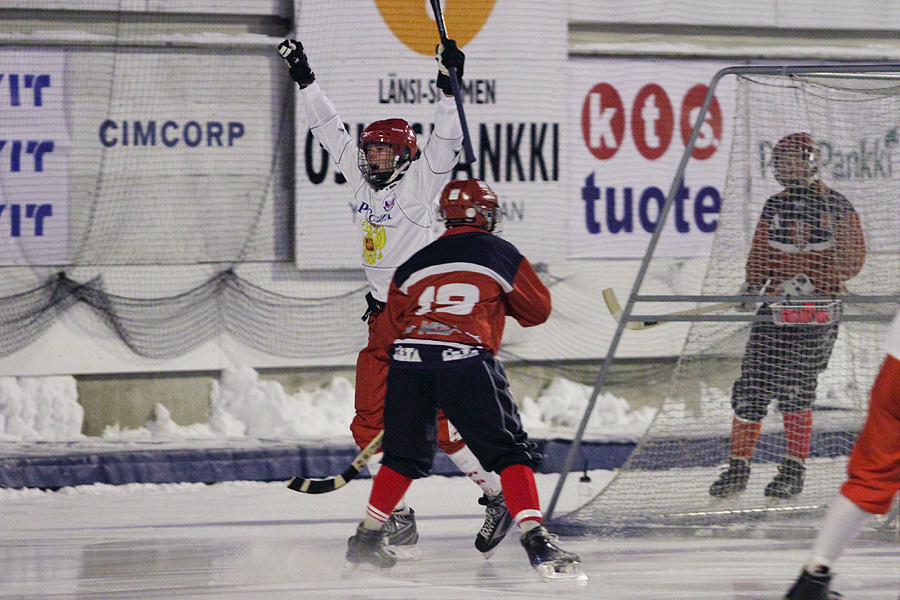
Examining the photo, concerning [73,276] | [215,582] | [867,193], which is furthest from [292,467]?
[867,193]

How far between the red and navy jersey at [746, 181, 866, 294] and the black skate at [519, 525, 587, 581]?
1882mm

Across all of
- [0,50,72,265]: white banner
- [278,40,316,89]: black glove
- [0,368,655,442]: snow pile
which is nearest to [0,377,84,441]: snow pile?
[0,368,655,442]: snow pile

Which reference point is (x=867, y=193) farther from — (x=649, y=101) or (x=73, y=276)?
(x=73, y=276)

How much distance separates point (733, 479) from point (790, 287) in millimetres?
832

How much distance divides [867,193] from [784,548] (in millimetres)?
1632

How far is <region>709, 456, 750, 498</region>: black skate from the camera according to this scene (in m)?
4.93

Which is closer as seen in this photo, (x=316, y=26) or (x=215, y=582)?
(x=215, y=582)

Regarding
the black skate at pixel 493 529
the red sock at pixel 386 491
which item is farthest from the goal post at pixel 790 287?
the red sock at pixel 386 491

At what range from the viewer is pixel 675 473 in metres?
5.02

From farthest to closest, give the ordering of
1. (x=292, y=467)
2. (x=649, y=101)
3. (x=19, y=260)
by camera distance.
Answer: (x=649, y=101) → (x=19, y=260) → (x=292, y=467)

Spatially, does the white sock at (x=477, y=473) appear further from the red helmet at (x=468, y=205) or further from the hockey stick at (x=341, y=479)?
the red helmet at (x=468, y=205)

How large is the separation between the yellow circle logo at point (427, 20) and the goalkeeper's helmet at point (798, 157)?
263 cm

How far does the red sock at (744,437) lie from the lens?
16.4 ft

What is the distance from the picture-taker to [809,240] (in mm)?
4980
